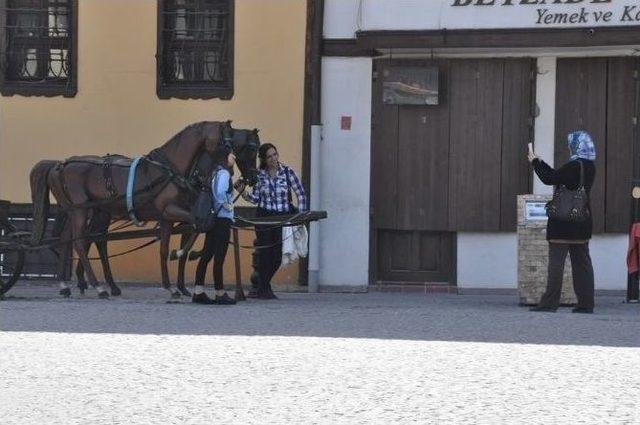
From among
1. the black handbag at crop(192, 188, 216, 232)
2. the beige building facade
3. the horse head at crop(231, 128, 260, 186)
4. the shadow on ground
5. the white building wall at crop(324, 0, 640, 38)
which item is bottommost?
the shadow on ground

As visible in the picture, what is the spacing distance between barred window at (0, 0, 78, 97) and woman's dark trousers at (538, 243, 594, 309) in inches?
300

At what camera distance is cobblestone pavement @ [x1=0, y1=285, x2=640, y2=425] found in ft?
28.8

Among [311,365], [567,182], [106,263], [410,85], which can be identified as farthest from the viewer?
[410,85]

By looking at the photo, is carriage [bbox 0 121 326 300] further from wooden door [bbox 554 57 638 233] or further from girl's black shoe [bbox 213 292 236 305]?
wooden door [bbox 554 57 638 233]

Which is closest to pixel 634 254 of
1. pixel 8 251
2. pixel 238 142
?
pixel 238 142

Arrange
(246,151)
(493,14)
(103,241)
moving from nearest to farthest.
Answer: (246,151), (103,241), (493,14)

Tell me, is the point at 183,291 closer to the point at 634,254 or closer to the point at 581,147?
the point at 581,147

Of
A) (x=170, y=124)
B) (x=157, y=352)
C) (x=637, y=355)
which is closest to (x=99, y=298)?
(x=170, y=124)

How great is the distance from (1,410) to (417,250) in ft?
34.8

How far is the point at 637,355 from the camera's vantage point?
11211 mm

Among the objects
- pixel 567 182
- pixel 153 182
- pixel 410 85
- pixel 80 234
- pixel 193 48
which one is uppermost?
pixel 193 48

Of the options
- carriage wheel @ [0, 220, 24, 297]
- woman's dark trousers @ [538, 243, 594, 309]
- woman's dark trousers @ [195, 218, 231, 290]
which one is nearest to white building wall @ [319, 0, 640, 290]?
woman's dark trousers @ [538, 243, 594, 309]

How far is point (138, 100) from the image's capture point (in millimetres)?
19281

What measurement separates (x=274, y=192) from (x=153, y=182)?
62.0 inches
